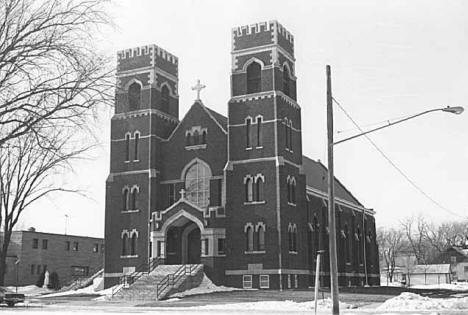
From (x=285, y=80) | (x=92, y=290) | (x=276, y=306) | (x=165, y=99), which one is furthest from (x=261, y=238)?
(x=92, y=290)

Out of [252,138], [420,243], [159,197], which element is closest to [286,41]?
[252,138]

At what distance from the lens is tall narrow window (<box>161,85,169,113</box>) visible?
55.2 m

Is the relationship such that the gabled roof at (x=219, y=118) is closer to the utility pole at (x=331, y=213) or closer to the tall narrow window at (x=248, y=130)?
the tall narrow window at (x=248, y=130)

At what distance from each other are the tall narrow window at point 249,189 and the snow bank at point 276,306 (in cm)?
1375

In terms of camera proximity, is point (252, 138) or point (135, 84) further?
point (135, 84)

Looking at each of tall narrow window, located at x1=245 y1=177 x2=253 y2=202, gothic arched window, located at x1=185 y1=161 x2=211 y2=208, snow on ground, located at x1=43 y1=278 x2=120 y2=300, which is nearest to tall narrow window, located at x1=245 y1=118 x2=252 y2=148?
tall narrow window, located at x1=245 y1=177 x2=253 y2=202

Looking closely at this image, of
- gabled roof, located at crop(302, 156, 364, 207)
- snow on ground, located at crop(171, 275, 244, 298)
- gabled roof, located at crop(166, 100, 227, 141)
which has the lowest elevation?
snow on ground, located at crop(171, 275, 244, 298)

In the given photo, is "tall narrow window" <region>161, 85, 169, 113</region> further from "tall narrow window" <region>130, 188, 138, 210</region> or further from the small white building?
the small white building

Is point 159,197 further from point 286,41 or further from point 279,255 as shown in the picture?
point 286,41

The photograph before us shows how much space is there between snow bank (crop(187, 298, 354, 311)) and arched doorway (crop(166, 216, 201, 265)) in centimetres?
1528

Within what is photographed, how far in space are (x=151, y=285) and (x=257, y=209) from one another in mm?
9300

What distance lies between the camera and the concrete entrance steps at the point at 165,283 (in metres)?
43.3

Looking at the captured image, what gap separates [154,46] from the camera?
53.9m

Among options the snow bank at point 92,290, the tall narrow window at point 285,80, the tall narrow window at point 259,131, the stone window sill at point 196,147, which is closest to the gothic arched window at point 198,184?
the stone window sill at point 196,147
